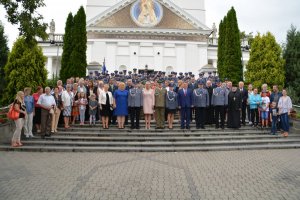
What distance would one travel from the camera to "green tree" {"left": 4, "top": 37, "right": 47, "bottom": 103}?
1898 cm

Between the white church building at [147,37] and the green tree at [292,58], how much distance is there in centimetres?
1185

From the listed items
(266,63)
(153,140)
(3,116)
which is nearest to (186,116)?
(153,140)

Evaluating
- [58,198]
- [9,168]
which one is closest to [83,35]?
[9,168]

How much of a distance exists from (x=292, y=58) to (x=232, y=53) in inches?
201

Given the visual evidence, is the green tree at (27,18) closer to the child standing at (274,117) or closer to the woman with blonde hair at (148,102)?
the woman with blonde hair at (148,102)

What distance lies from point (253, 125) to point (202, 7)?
33521 millimetres

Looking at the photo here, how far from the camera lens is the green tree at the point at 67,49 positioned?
23.0 metres

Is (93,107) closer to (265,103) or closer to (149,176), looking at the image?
(149,176)

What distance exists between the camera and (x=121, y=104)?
12.4 meters

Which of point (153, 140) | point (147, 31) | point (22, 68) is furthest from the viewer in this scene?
point (147, 31)

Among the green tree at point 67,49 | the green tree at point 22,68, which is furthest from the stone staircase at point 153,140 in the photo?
the green tree at point 67,49

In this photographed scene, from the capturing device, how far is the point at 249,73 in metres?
25.8

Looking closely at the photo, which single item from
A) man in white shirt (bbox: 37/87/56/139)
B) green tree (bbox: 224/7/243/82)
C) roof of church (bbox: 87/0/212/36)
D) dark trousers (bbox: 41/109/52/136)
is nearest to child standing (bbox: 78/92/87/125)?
man in white shirt (bbox: 37/87/56/139)

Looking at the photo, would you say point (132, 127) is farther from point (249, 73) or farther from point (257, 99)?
point (249, 73)
